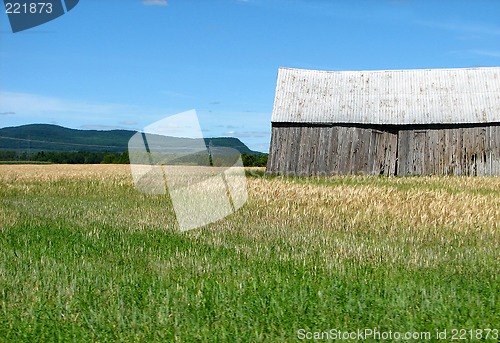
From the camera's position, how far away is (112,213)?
14773 mm

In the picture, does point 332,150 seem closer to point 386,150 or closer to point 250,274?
point 386,150

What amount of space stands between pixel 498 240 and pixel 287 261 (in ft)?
13.8

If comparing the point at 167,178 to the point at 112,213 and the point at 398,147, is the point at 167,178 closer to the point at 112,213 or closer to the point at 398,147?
the point at 112,213

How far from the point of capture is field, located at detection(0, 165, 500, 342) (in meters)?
5.94

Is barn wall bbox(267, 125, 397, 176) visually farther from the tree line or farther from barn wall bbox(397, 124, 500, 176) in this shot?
the tree line

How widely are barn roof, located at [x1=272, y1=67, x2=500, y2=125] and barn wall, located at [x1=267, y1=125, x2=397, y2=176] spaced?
60cm

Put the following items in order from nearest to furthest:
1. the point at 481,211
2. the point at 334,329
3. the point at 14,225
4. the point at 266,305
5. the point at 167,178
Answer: the point at 334,329, the point at 266,305, the point at 14,225, the point at 481,211, the point at 167,178

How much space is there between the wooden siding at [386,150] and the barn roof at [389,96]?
1.83 feet

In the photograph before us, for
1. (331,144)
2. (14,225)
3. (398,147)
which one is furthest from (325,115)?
(14,225)

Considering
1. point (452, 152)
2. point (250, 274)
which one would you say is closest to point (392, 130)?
point (452, 152)

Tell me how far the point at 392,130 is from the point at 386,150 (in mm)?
1073

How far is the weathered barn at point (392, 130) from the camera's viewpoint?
32688 millimetres

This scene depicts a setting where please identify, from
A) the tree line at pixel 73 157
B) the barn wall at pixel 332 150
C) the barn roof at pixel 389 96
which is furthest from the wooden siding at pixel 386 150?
the tree line at pixel 73 157

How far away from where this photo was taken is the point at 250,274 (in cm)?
771
